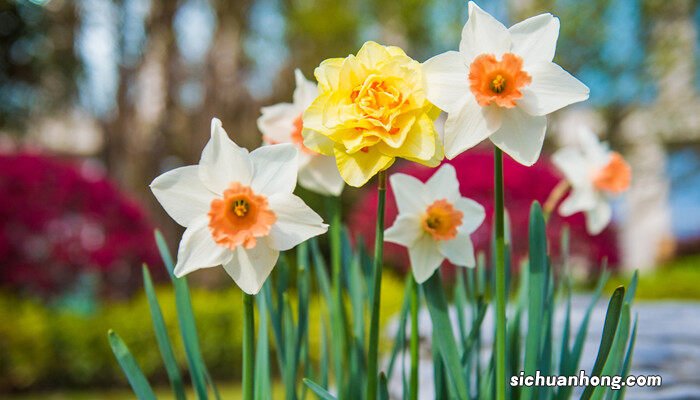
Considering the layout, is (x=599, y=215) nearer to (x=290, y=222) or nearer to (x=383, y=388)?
(x=383, y=388)

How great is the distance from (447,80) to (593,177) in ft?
2.29

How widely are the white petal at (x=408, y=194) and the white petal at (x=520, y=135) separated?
0.18 metres

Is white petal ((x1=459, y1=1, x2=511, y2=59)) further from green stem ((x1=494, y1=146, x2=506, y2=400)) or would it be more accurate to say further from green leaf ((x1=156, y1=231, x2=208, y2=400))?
green leaf ((x1=156, y1=231, x2=208, y2=400))

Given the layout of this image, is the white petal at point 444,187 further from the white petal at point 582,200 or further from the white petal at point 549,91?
the white petal at point 582,200

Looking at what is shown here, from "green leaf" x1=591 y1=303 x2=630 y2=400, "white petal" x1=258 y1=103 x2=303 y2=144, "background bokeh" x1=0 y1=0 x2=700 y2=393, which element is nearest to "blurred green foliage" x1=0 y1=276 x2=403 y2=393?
"background bokeh" x1=0 y1=0 x2=700 y2=393

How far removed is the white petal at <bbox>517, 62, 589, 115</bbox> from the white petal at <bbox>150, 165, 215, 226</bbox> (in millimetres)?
366

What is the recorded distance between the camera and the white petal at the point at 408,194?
0.90m

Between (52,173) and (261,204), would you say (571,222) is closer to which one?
(52,173)

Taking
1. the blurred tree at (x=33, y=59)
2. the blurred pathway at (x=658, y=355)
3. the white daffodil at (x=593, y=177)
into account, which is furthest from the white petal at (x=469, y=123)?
the blurred tree at (x=33, y=59)

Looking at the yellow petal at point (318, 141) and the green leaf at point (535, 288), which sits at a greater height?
the yellow petal at point (318, 141)

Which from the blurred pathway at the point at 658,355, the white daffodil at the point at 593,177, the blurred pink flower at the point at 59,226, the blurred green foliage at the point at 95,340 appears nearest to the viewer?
the white daffodil at the point at 593,177

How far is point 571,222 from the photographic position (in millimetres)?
4734

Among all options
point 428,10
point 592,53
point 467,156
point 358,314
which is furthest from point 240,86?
point 358,314

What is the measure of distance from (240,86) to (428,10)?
2561 mm
